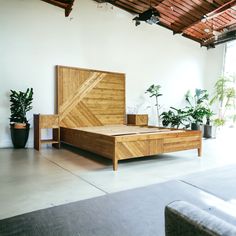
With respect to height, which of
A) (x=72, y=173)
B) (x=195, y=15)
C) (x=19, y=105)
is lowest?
(x=72, y=173)

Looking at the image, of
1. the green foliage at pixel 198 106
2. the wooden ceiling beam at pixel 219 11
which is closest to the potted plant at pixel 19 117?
the green foliage at pixel 198 106

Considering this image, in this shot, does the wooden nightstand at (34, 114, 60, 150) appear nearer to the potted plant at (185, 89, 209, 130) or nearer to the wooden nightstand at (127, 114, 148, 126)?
the wooden nightstand at (127, 114, 148, 126)

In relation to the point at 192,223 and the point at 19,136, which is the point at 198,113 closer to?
the point at 19,136

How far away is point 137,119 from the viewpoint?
722 centimetres

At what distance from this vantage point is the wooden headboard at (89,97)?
250 inches

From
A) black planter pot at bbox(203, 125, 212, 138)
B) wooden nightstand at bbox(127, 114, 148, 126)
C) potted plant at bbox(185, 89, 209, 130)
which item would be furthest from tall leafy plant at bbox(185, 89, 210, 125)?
wooden nightstand at bbox(127, 114, 148, 126)

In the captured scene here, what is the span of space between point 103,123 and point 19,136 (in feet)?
7.64

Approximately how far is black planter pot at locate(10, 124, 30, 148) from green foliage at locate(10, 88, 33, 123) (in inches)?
7.5

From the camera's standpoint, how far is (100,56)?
7074 mm

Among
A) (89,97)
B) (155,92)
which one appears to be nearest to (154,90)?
(155,92)

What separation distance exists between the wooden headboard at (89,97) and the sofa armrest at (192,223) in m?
5.53

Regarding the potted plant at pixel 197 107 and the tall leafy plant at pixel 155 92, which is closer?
the tall leafy plant at pixel 155 92

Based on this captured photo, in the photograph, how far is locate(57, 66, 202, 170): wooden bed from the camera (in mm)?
4262

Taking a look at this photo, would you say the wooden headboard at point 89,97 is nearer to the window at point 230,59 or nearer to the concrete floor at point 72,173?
the concrete floor at point 72,173
